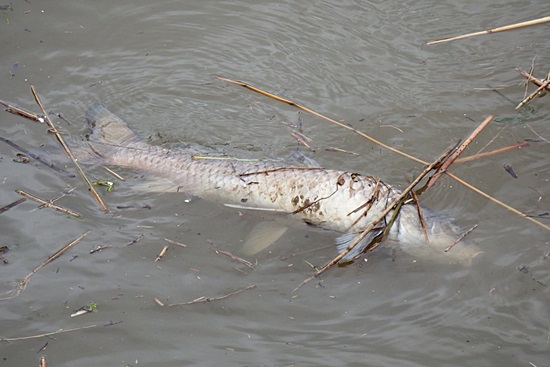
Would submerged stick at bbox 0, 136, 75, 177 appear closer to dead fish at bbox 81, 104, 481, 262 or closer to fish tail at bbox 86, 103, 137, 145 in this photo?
dead fish at bbox 81, 104, 481, 262

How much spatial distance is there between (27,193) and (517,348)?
3734mm

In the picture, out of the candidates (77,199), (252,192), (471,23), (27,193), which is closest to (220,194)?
(252,192)

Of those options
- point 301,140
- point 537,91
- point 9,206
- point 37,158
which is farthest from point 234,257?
point 537,91

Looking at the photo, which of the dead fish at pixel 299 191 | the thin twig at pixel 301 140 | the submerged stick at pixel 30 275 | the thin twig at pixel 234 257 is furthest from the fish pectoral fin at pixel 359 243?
the submerged stick at pixel 30 275

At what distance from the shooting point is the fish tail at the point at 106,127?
562 cm

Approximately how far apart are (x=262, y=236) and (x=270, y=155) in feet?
3.04

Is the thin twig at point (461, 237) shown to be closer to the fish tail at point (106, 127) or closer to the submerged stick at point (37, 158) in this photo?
the fish tail at point (106, 127)

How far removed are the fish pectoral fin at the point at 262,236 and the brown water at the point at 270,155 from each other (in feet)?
0.21

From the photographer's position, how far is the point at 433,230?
4.63 meters

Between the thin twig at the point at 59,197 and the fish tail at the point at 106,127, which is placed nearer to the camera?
the thin twig at the point at 59,197

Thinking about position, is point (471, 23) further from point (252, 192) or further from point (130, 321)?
point (130, 321)

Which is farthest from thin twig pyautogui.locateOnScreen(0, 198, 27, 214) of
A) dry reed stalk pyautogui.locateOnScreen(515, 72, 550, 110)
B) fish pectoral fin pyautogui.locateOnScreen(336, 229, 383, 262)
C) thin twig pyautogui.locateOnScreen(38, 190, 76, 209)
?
dry reed stalk pyautogui.locateOnScreen(515, 72, 550, 110)

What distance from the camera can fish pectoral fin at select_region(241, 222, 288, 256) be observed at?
4.81 meters

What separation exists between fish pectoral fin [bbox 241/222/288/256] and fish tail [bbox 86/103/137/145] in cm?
150
